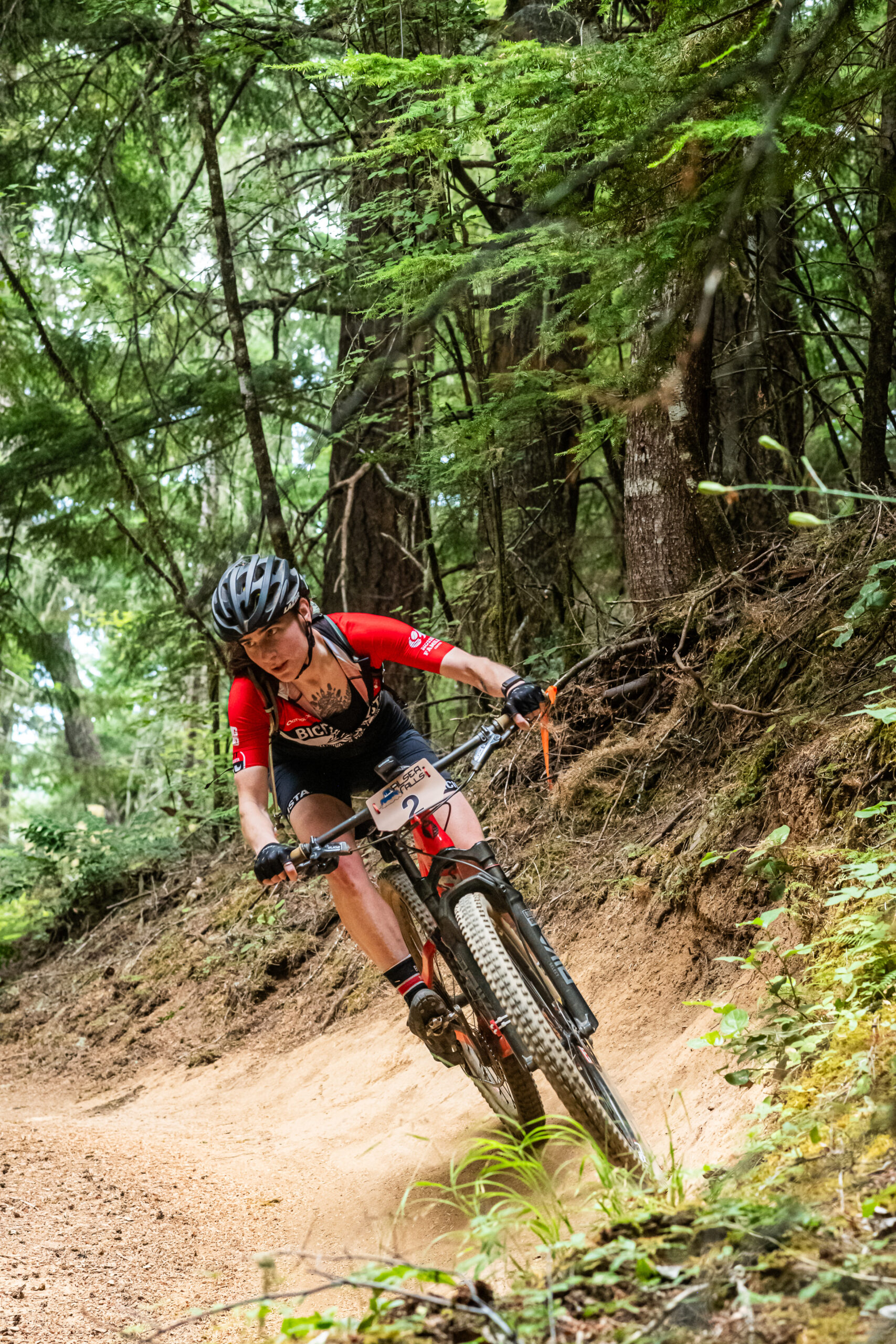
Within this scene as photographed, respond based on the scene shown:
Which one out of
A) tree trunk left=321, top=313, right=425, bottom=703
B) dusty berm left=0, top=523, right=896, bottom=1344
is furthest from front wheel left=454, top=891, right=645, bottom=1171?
tree trunk left=321, top=313, right=425, bottom=703

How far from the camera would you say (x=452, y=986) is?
6281 mm

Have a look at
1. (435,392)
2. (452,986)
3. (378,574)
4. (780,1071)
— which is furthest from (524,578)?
(780,1071)

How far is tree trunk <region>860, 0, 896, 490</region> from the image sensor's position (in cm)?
531

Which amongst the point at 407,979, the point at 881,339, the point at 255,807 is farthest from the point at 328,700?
the point at 881,339

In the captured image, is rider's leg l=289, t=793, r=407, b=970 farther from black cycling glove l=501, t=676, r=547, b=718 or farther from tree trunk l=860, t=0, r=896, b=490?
tree trunk l=860, t=0, r=896, b=490

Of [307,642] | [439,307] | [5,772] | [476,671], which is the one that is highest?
[439,307]

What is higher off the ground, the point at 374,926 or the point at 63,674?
the point at 63,674

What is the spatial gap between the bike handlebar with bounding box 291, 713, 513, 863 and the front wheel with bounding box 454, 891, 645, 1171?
48 centimetres

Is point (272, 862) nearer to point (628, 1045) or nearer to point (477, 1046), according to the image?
point (477, 1046)

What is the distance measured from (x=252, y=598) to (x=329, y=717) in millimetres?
628

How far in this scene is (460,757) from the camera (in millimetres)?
3561

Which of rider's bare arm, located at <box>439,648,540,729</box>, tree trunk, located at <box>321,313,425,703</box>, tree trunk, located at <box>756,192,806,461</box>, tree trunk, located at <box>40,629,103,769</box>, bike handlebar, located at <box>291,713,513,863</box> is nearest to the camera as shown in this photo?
bike handlebar, located at <box>291,713,513,863</box>

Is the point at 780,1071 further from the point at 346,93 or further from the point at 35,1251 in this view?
the point at 346,93

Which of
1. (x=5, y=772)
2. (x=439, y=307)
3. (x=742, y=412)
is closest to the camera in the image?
(x=439, y=307)
